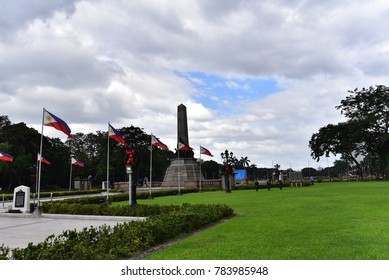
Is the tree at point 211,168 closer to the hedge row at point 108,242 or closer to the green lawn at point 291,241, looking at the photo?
the green lawn at point 291,241

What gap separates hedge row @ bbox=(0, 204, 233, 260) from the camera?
6312 mm

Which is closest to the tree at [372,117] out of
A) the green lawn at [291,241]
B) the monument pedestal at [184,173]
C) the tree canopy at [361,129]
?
the tree canopy at [361,129]

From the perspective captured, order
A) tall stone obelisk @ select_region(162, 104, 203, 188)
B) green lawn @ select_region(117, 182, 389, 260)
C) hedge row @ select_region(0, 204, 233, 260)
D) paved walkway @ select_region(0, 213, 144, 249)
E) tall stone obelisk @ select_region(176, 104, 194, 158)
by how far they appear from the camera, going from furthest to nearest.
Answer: tall stone obelisk @ select_region(176, 104, 194, 158) → tall stone obelisk @ select_region(162, 104, 203, 188) → paved walkway @ select_region(0, 213, 144, 249) → green lawn @ select_region(117, 182, 389, 260) → hedge row @ select_region(0, 204, 233, 260)

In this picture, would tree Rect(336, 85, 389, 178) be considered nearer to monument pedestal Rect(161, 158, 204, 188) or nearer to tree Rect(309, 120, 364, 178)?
tree Rect(309, 120, 364, 178)

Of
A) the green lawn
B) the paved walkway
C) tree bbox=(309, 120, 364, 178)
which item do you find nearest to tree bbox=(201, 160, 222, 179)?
tree bbox=(309, 120, 364, 178)

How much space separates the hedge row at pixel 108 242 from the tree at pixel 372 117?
183 feet

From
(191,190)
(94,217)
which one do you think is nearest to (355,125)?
(191,190)

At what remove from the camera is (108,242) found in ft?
23.8

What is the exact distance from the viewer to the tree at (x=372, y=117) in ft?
193

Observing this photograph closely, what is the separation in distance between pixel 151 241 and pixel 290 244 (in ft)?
10.1

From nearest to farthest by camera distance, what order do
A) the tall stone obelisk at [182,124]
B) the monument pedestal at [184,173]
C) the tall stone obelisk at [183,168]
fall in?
the tall stone obelisk at [183,168], the tall stone obelisk at [182,124], the monument pedestal at [184,173]

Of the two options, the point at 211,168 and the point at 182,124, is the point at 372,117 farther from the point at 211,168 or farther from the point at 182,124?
the point at 211,168

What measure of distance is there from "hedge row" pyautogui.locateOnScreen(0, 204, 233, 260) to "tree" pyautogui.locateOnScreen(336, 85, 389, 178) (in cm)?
5564
